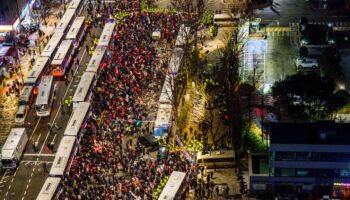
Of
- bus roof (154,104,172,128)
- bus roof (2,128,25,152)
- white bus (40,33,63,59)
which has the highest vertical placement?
white bus (40,33,63,59)

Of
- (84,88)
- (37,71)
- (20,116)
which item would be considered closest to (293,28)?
(84,88)

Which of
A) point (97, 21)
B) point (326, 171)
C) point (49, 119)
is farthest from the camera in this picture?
point (97, 21)

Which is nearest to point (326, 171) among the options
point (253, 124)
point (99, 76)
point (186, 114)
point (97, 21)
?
point (253, 124)

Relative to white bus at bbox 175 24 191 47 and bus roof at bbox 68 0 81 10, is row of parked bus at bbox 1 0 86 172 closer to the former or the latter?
bus roof at bbox 68 0 81 10

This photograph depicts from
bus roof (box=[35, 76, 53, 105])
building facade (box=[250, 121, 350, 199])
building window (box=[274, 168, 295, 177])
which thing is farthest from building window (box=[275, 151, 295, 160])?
bus roof (box=[35, 76, 53, 105])

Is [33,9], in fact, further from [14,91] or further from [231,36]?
[231,36]

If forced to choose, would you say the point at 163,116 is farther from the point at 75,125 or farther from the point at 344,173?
the point at 344,173

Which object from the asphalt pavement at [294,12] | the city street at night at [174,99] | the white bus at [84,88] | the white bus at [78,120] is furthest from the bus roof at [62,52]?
the asphalt pavement at [294,12]
